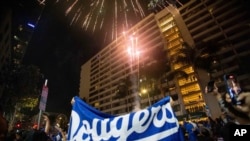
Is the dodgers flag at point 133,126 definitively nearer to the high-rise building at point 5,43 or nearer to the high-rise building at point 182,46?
the high-rise building at point 182,46

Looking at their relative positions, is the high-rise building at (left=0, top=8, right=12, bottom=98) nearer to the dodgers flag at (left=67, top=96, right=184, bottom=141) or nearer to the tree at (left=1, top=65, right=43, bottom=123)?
the tree at (left=1, top=65, right=43, bottom=123)

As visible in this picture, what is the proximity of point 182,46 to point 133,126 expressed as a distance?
49131 millimetres

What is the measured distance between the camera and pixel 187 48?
4294 centimetres

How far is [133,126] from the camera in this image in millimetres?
3539

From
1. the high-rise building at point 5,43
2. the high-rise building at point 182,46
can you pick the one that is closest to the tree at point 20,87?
the high-rise building at point 5,43

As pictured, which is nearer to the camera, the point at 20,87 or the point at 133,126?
the point at 133,126

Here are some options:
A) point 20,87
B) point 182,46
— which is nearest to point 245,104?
point 20,87

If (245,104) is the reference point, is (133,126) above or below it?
below

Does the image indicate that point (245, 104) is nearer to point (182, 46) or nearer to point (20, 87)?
point (20, 87)

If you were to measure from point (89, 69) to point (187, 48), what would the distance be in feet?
271

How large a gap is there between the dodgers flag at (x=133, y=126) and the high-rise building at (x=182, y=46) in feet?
73.6

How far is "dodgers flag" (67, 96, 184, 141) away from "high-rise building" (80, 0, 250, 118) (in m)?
22.4

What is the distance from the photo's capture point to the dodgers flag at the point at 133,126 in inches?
128

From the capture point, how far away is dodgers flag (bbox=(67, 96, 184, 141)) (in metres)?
3.26
